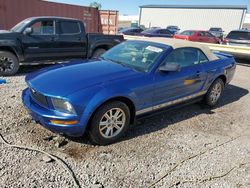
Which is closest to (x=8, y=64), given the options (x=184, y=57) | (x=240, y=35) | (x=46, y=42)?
(x=46, y=42)

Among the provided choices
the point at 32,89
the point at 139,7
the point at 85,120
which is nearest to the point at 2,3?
the point at 32,89

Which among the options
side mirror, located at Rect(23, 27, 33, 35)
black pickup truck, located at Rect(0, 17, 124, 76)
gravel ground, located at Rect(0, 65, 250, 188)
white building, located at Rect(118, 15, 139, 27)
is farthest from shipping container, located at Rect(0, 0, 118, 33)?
white building, located at Rect(118, 15, 139, 27)

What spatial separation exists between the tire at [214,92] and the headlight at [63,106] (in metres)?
3.18

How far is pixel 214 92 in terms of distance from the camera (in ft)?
17.6

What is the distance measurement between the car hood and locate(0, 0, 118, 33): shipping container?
A: 1071 centimetres

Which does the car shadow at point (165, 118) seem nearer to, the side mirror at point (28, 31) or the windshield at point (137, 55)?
the windshield at point (137, 55)

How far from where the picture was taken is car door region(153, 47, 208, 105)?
159 inches

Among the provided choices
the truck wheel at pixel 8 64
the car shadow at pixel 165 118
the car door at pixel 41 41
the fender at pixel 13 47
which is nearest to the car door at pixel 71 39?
the car door at pixel 41 41

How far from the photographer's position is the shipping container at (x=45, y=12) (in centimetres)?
1290

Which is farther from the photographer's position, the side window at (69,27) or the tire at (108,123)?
the side window at (69,27)

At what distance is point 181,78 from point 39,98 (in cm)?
240

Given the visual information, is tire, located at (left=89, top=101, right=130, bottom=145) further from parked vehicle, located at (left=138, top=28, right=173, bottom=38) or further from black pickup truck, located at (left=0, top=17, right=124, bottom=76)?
parked vehicle, located at (left=138, top=28, right=173, bottom=38)

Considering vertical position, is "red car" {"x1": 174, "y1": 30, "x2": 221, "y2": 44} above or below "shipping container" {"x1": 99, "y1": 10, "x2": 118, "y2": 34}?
below

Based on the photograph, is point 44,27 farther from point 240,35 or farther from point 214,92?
point 240,35
